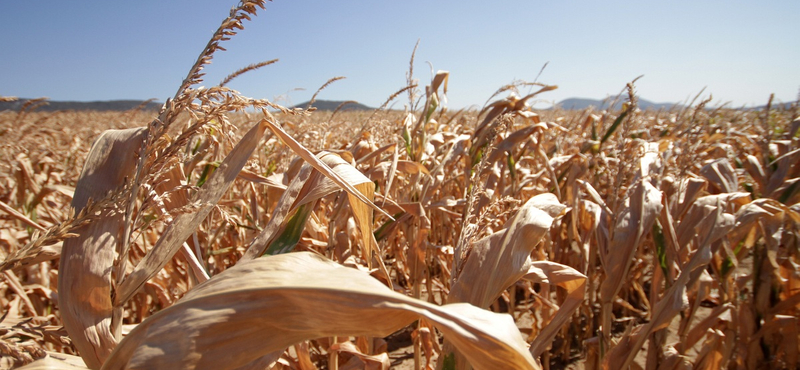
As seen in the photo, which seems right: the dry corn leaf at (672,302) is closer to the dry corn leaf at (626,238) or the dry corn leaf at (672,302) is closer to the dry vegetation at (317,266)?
the dry vegetation at (317,266)

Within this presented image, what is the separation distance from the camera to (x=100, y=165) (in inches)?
28.5

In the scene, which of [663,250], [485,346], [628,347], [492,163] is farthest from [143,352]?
[492,163]

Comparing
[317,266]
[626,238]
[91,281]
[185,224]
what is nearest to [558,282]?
[626,238]

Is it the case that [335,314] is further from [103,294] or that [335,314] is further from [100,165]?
[100,165]

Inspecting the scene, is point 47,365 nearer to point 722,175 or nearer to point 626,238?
point 626,238

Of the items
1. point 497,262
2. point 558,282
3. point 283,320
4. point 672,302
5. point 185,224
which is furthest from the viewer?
point 672,302

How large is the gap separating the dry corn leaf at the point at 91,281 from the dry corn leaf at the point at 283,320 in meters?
0.10

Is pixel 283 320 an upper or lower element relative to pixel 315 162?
lower

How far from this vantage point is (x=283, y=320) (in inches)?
22.1

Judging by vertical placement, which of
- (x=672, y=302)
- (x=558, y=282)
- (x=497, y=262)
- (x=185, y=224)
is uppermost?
(x=185, y=224)

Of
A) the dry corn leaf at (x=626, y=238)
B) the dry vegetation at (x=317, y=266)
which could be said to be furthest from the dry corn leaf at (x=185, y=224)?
the dry corn leaf at (x=626, y=238)

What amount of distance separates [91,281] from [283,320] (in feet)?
1.12

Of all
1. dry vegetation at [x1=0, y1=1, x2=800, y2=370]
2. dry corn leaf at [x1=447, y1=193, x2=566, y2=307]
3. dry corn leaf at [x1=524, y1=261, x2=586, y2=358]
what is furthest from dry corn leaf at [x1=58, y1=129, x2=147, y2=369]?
dry corn leaf at [x1=524, y1=261, x2=586, y2=358]

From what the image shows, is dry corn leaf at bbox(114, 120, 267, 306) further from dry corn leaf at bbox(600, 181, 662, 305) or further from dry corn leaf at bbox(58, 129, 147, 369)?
dry corn leaf at bbox(600, 181, 662, 305)
